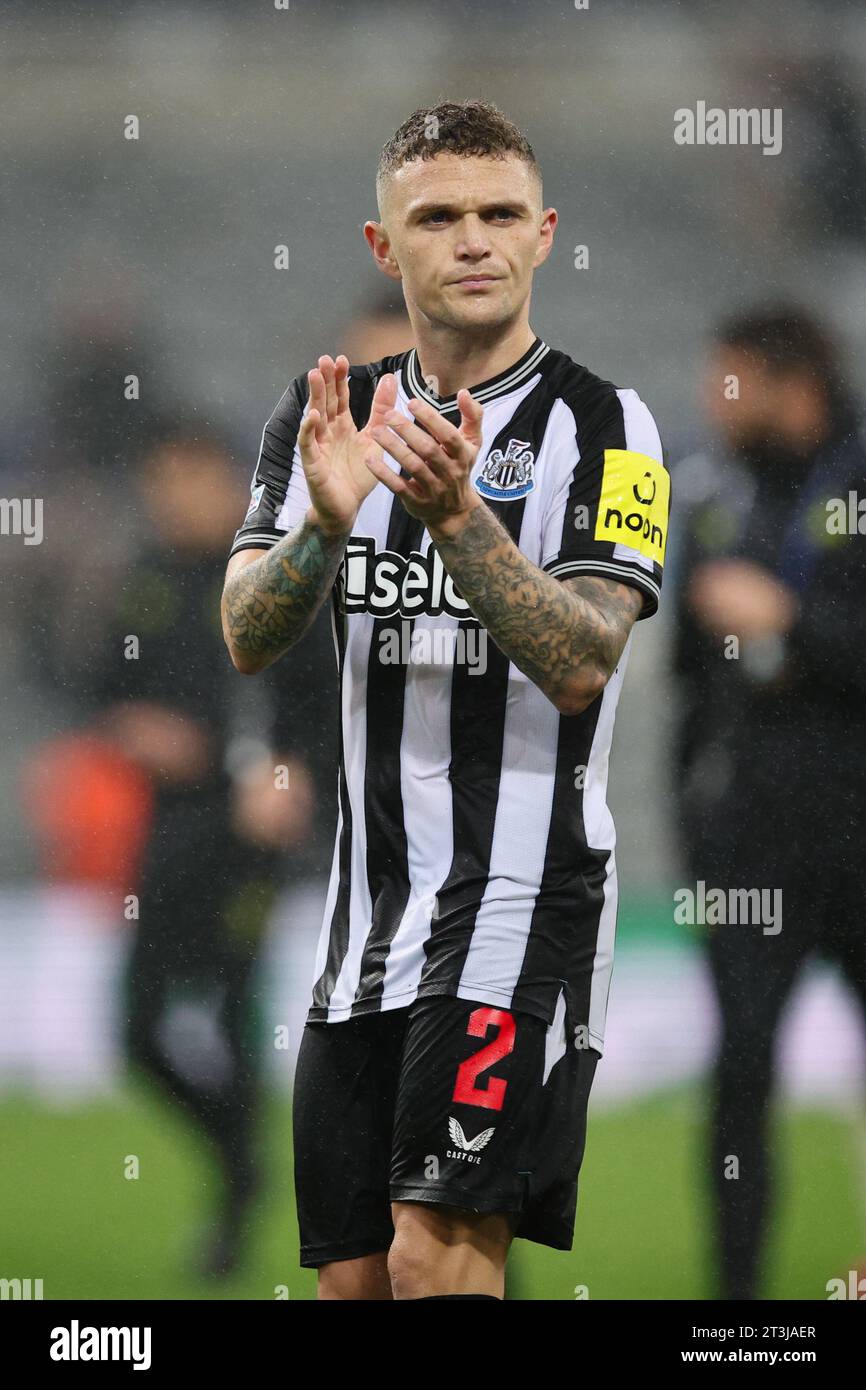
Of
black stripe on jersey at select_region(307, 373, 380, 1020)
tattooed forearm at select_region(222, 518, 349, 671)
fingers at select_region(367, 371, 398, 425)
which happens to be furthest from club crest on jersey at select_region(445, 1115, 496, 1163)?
fingers at select_region(367, 371, 398, 425)

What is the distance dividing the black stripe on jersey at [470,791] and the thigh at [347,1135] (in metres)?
0.14

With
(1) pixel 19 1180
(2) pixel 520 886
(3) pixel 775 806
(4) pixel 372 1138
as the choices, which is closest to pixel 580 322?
(3) pixel 775 806

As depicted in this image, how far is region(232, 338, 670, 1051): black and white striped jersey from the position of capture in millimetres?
1904

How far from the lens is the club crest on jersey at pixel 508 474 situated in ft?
6.55

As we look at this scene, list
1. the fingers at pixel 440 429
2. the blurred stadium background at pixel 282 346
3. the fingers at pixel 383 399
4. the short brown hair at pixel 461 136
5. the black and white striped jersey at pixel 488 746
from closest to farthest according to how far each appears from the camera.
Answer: the fingers at pixel 440 429
the fingers at pixel 383 399
the black and white striped jersey at pixel 488 746
the short brown hair at pixel 461 136
the blurred stadium background at pixel 282 346

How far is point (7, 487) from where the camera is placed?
9.45 feet

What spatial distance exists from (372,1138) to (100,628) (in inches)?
49.4

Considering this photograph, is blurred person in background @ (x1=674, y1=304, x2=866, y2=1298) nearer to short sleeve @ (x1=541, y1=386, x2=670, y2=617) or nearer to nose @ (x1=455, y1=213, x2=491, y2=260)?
short sleeve @ (x1=541, y1=386, x2=670, y2=617)

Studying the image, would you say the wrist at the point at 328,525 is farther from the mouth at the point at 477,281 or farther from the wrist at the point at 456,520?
the mouth at the point at 477,281

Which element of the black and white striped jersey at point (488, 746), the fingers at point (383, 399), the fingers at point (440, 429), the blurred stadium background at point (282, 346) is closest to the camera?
the fingers at point (440, 429)

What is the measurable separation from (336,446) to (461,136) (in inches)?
18.4

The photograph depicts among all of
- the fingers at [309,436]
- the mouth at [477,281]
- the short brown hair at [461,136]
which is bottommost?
the fingers at [309,436]

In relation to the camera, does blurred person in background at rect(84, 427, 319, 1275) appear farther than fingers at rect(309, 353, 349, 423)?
Yes

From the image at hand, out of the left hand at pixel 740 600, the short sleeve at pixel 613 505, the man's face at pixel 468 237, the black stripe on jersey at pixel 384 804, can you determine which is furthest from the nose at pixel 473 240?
the left hand at pixel 740 600
